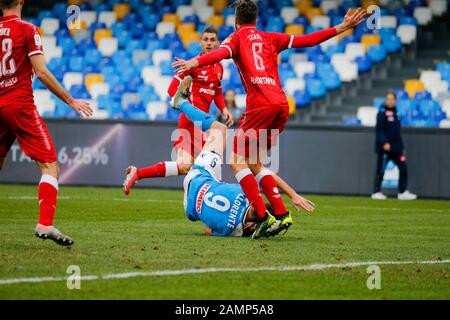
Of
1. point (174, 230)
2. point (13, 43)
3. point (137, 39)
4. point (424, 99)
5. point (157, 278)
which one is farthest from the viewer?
point (137, 39)

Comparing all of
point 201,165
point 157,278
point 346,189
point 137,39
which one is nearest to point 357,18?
point 201,165

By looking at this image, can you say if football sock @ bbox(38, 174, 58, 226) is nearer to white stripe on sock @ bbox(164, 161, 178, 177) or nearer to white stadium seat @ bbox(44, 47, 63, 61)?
white stripe on sock @ bbox(164, 161, 178, 177)

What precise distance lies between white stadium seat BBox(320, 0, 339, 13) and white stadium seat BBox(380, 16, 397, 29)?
6.00 feet

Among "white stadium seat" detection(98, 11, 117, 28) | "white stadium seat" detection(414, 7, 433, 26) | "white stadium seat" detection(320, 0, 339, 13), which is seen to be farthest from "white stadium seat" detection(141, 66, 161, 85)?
"white stadium seat" detection(414, 7, 433, 26)

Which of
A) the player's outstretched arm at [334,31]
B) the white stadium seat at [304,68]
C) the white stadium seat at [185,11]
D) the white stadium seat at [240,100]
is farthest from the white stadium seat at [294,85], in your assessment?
the player's outstretched arm at [334,31]

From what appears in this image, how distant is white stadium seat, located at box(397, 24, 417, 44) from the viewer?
930 inches

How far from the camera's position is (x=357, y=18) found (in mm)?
10164

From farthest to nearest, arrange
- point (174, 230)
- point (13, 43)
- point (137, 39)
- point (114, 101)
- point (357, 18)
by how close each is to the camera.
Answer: point (137, 39), point (114, 101), point (174, 230), point (357, 18), point (13, 43)

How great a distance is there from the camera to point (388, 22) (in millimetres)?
23906

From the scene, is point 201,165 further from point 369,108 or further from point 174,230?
point 369,108

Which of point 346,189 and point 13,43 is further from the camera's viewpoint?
point 346,189

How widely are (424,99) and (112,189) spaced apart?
22.6ft

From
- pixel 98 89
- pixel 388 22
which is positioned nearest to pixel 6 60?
pixel 388 22

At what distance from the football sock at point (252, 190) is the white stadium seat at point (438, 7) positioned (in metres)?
15.2
